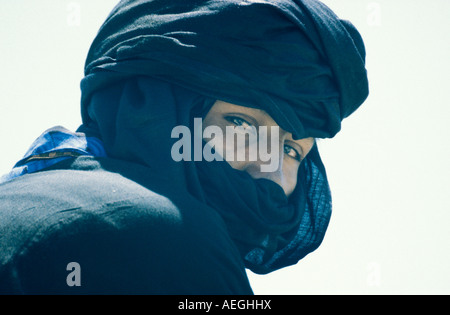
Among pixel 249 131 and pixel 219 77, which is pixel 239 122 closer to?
pixel 249 131

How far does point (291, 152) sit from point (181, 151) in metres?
0.75

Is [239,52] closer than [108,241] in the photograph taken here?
No

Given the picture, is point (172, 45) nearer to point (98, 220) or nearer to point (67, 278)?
point (98, 220)

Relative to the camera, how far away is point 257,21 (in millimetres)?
2943

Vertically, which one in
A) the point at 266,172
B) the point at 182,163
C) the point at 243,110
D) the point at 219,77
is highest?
the point at 219,77

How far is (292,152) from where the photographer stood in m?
3.31

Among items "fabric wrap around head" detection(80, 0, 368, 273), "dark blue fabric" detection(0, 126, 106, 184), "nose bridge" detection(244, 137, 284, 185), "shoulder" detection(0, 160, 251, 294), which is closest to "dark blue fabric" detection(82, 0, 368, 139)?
"fabric wrap around head" detection(80, 0, 368, 273)

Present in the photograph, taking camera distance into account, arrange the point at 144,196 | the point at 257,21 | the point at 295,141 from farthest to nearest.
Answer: the point at 295,141
the point at 257,21
the point at 144,196

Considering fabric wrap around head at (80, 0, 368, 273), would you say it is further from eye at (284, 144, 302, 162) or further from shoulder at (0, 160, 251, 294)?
shoulder at (0, 160, 251, 294)

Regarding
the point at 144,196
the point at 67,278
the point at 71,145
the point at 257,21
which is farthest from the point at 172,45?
the point at 67,278

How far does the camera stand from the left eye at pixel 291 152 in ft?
10.8

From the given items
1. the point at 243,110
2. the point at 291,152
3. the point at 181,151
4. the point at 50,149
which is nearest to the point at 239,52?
the point at 243,110

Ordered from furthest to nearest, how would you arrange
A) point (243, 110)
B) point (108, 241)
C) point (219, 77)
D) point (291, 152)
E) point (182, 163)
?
point (291, 152), point (243, 110), point (219, 77), point (182, 163), point (108, 241)
